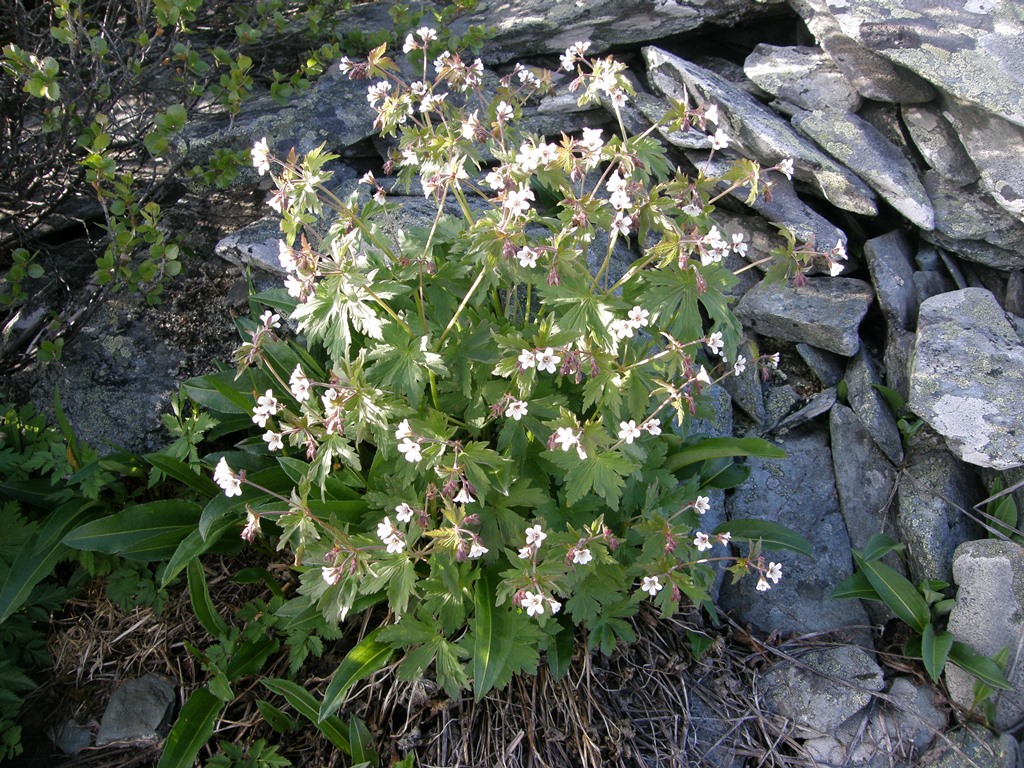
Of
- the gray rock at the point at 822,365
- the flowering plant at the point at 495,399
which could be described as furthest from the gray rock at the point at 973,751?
the gray rock at the point at 822,365

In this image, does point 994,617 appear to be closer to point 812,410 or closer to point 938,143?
point 812,410

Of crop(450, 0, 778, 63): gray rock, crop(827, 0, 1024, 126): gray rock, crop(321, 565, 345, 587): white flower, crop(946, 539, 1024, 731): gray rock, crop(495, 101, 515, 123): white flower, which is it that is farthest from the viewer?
crop(450, 0, 778, 63): gray rock

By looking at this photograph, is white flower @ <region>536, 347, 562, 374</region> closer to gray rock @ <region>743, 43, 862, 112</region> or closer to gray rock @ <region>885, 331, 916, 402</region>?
gray rock @ <region>885, 331, 916, 402</region>

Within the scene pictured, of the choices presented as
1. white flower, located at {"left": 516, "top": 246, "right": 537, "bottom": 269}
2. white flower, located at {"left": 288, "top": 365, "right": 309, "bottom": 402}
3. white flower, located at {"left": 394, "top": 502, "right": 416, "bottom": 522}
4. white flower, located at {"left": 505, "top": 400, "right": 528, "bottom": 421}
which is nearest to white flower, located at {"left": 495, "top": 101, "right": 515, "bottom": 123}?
white flower, located at {"left": 516, "top": 246, "right": 537, "bottom": 269}

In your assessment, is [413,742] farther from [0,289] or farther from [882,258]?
[882,258]

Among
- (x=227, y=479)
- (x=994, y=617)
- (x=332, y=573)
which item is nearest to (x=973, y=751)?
(x=994, y=617)
